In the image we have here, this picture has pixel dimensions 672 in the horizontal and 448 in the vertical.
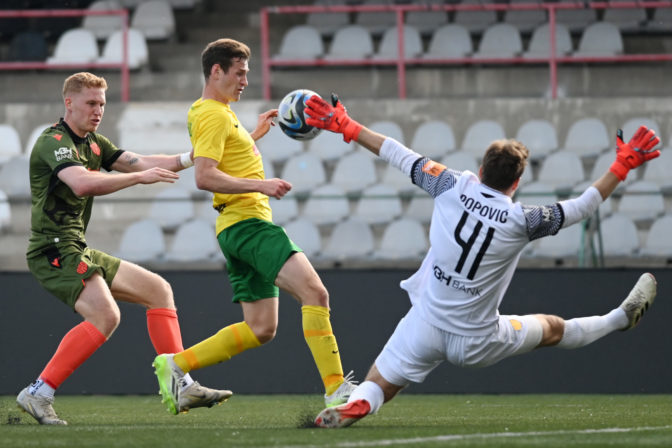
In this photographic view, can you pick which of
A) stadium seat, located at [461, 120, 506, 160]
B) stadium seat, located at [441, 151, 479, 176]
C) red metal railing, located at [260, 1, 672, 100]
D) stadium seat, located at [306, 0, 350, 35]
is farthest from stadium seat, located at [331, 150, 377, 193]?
stadium seat, located at [306, 0, 350, 35]

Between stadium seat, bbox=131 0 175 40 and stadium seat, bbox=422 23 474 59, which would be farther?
stadium seat, bbox=131 0 175 40

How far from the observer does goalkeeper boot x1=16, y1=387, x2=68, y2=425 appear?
5922 mm

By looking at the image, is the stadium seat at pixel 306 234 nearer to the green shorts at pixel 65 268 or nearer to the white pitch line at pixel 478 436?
the green shorts at pixel 65 268

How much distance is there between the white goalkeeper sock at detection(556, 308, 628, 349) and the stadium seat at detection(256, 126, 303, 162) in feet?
22.6

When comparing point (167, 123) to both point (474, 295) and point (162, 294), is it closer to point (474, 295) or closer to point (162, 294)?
point (162, 294)

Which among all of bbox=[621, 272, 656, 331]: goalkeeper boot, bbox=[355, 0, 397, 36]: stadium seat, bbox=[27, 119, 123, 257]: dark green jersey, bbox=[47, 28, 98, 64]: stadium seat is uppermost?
bbox=[355, 0, 397, 36]: stadium seat

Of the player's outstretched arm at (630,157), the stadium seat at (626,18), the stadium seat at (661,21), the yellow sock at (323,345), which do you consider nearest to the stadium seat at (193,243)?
the yellow sock at (323,345)

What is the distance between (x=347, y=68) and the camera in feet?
46.3

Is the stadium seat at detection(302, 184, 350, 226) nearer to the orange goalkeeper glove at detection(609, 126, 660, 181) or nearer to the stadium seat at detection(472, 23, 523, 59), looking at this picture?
the orange goalkeeper glove at detection(609, 126, 660, 181)

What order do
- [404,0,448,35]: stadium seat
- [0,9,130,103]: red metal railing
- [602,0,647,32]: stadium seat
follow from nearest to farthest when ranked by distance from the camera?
[0,9,130,103]: red metal railing
[602,0,647,32]: stadium seat
[404,0,448,35]: stadium seat

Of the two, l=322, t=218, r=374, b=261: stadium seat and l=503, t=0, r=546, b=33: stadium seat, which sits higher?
l=503, t=0, r=546, b=33: stadium seat

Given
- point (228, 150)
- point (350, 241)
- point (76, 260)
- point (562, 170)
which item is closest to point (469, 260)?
point (228, 150)

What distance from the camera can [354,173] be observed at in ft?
38.5

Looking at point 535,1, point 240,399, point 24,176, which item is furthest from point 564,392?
point 535,1
